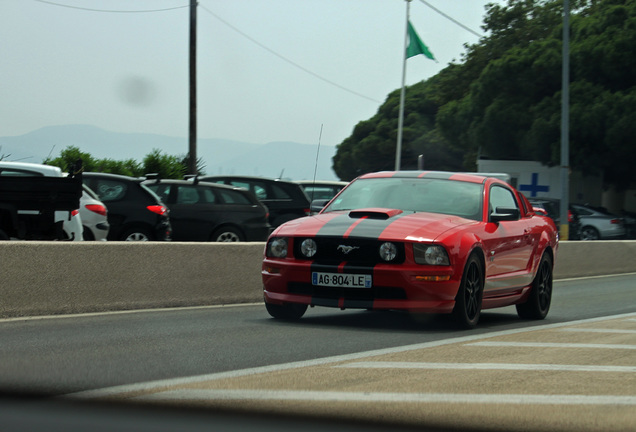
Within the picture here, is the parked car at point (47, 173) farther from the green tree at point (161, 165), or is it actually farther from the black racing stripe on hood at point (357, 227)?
the green tree at point (161, 165)

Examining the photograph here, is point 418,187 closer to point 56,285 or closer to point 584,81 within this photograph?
point 56,285

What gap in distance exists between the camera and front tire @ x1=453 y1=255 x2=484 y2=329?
9.18 meters

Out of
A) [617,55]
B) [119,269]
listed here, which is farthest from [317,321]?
Result: [617,55]

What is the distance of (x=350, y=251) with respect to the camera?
9.06m

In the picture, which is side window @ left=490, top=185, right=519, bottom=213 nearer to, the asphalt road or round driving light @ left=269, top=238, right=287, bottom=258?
the asphalt road

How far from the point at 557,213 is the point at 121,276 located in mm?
24814

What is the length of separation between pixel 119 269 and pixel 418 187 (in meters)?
3.27

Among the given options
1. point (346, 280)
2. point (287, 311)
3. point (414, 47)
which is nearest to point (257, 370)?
point (346, 280)

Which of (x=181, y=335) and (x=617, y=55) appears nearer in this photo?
(x=181, y=335)

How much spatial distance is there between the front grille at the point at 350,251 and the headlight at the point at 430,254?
0.13 m

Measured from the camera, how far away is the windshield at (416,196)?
10.1m

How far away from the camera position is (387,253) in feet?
29.5

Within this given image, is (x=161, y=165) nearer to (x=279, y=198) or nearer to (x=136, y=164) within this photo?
(x=136, y=164)

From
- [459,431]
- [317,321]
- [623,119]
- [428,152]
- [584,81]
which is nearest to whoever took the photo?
[459,431]
